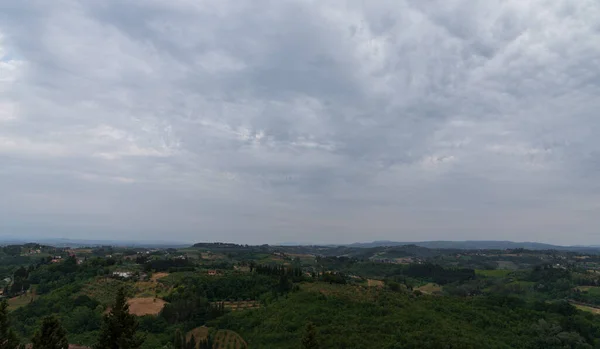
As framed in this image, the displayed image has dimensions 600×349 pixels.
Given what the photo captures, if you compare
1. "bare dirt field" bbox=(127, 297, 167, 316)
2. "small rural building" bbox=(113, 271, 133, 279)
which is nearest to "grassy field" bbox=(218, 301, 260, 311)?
"bare dirt field" bbox=(127, 297, 167, 316)

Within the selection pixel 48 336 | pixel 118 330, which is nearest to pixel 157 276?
pixel 48 336

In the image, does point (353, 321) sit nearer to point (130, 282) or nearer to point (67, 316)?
point (67, 316)

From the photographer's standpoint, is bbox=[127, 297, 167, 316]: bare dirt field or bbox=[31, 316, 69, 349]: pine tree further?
bbox=[127, 297, 167, 316]: bare dirt field

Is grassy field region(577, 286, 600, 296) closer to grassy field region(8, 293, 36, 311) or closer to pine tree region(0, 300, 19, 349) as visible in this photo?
pine tree region(0, 300, 19, 349)

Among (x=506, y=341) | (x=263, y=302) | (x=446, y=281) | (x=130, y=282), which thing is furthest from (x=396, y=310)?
(x=446, y=281)

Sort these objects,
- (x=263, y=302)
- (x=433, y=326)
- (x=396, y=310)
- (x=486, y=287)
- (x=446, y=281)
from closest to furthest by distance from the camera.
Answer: (x=433, y=326) → (x=396, y=310) → (x=263, y=302) → (x=486, y=287) → (x=446, y=281)

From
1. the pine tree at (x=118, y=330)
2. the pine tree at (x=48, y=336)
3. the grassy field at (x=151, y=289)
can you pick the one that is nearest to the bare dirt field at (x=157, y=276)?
the grassy field at (x=151, y=289)
